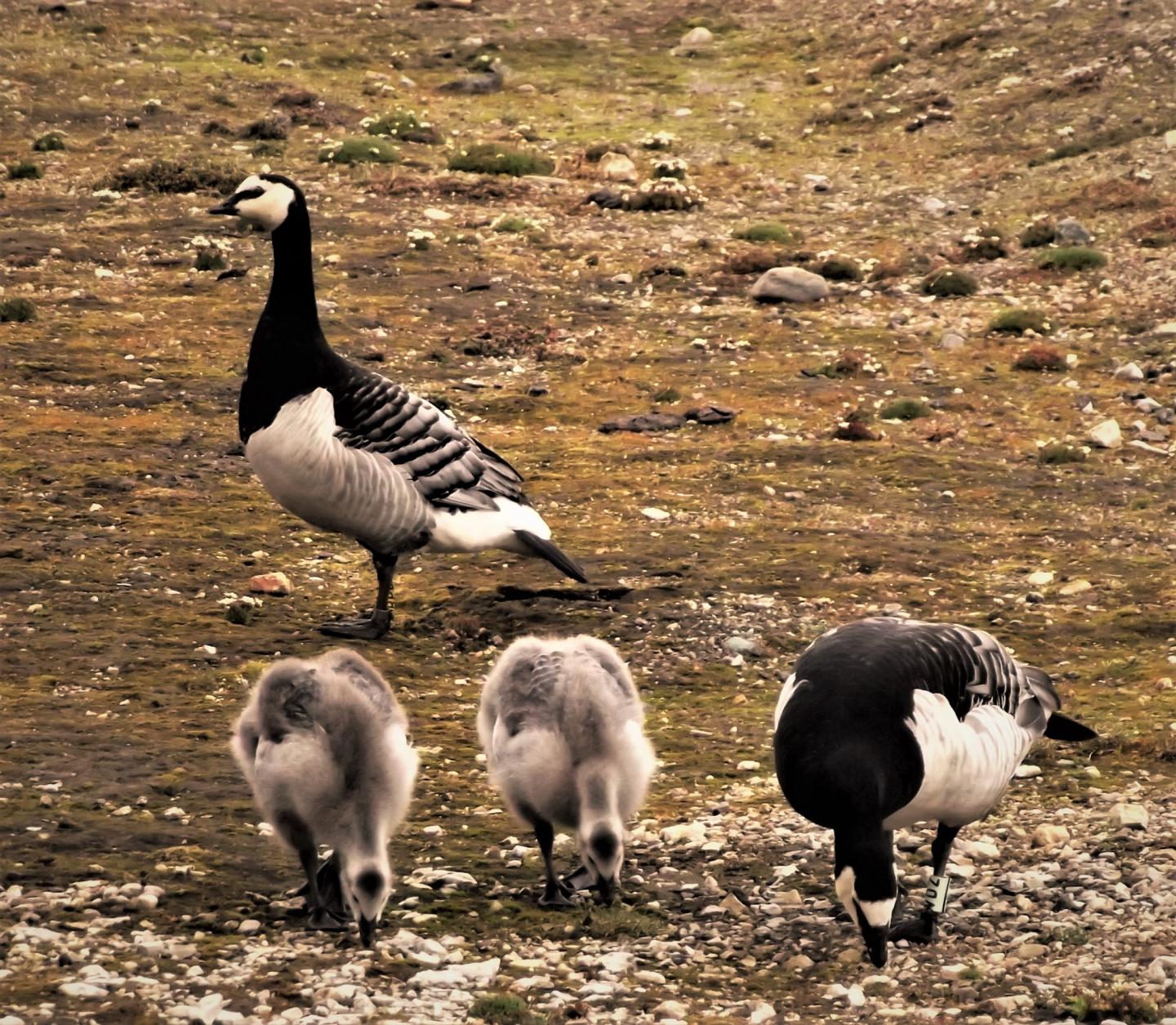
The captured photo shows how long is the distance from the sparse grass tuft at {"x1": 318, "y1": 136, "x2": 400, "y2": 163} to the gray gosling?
2047cm

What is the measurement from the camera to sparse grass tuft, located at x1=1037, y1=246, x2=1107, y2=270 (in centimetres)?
2334

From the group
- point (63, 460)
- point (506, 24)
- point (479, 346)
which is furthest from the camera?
point (506, 24)

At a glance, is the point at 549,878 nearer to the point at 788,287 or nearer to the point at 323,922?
the point at 323,922

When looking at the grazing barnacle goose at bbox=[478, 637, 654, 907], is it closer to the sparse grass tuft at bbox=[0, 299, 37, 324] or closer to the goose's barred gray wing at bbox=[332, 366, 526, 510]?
the goose's barred gray wing at bbox=[332, 366, 526, 510]

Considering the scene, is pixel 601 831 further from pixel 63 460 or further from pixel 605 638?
pixel 63 460

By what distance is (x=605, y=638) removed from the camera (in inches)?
506

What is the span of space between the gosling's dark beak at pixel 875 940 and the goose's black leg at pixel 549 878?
157cm

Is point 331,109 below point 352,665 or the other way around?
the other way around

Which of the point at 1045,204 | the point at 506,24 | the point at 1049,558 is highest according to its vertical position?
the point at 506,24

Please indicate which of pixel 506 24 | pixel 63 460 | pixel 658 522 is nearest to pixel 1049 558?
pixel 658 522

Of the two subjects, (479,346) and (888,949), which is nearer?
(888,949)

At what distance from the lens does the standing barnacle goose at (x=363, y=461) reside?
42.0 feet

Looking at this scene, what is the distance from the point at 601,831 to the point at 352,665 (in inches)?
58.8

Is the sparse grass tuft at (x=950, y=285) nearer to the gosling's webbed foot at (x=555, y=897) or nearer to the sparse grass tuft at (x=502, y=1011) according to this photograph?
the gosling's webbed foot at (x=555, y=897)
